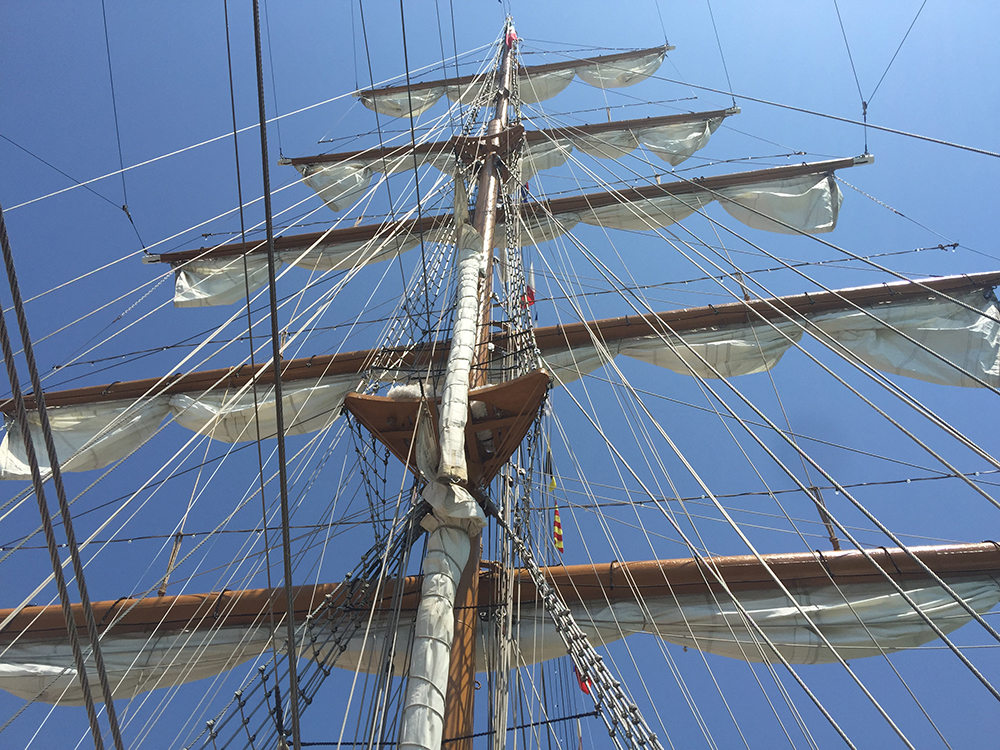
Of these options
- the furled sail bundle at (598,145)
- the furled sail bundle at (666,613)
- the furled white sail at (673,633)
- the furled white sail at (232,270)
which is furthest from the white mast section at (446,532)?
the furled sail bundle at (598,145)

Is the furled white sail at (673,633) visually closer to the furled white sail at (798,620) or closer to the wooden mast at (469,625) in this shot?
the furled white sail at (798,620)

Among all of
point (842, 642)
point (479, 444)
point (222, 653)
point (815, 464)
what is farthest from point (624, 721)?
point (222, 653)

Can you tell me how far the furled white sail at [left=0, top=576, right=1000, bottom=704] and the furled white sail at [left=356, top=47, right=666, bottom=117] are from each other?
11.1 m

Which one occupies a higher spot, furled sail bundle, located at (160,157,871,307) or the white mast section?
furled sail bundle, located at (160,157,871,307)

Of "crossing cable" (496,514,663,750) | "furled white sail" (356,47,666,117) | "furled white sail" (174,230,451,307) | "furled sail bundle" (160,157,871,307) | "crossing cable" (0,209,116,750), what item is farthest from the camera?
"furled white sail" (356,47,666,117)

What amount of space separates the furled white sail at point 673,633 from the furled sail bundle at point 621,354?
242 cm

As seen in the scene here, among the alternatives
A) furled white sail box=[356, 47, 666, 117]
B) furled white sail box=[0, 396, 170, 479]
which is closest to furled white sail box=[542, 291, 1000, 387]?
furled white sail box=[0, 396, 170, 479]

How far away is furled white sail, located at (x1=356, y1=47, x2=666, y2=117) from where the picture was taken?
14.1 meters

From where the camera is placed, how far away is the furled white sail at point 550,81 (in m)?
14.1

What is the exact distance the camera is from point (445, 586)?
3.78 metres

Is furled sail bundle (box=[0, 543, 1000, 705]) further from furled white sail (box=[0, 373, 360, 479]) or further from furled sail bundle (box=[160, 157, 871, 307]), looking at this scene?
furled sail bundle (box=[160, 157, 871, 307])

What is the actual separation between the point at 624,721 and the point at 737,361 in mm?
5443

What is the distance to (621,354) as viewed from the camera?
792cm

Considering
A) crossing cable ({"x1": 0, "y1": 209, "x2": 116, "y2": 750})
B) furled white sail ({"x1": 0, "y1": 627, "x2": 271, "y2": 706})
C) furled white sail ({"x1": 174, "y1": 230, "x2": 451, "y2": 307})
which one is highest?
furled white sail ({"x1": 174, "y1": 230, "x2": 451, "y2": 307})
